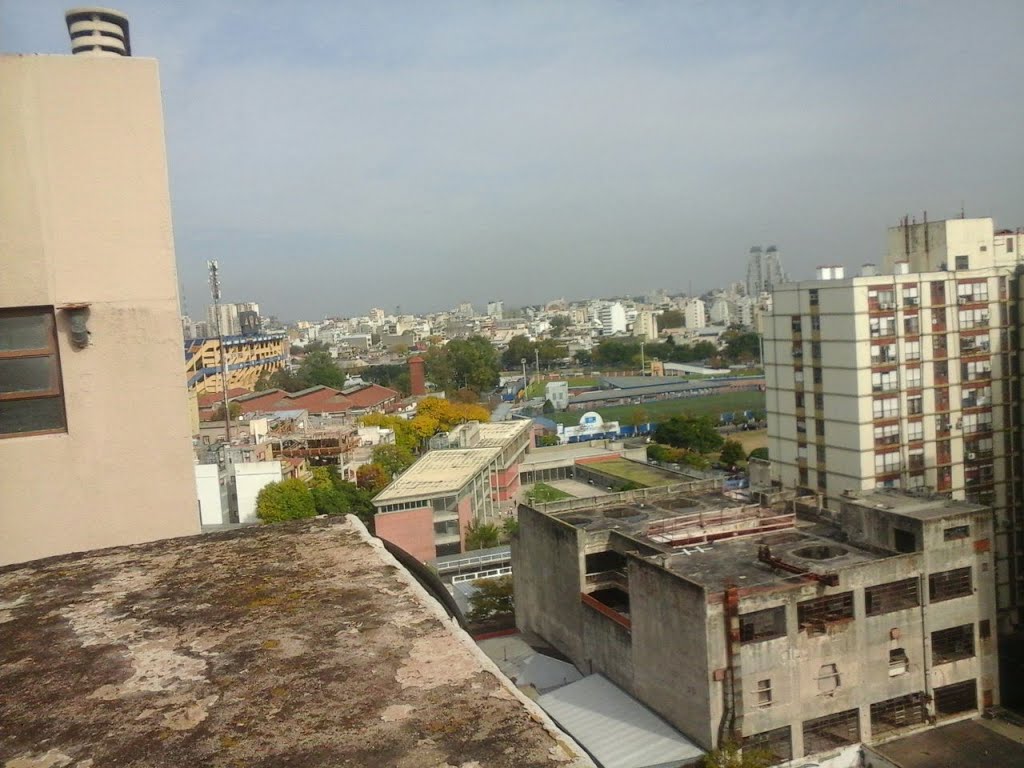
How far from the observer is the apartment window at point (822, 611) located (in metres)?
4.86

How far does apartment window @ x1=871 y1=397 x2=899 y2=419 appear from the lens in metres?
7.88

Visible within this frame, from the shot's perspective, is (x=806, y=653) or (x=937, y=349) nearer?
(x=806, y=653)

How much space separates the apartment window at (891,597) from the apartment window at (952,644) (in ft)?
1.15

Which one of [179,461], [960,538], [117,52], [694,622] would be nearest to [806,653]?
[694,622]

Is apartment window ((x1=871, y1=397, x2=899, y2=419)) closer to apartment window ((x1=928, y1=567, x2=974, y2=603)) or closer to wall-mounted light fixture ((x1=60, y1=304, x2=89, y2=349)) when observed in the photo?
apartment window ((x1=928, y1=567, x2=974, y2=603))

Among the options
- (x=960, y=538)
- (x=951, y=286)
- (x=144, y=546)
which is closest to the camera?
(x=144, y=546)

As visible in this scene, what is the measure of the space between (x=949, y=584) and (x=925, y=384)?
313 cm

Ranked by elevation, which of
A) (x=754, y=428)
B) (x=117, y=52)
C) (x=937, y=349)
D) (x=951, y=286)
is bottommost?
(x=754, y=428)

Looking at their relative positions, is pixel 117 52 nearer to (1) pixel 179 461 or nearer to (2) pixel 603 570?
(1) pixel 179 461

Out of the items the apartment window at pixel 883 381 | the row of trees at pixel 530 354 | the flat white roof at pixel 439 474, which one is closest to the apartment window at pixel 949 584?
the apartment window at pixel 883 381

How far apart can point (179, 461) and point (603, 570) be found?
5074mm

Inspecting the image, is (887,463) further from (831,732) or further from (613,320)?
(613,320)

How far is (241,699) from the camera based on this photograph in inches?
26.2

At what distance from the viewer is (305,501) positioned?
9953mm
